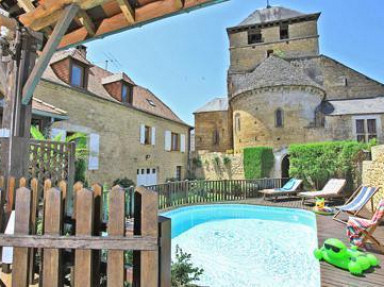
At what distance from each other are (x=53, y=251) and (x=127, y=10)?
96.9 inches

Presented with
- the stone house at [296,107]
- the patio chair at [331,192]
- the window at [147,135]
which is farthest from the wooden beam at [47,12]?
the stone house at [296,107]

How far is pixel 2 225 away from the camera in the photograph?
5.11ft

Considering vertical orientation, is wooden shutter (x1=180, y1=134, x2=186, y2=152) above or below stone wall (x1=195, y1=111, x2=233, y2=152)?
below

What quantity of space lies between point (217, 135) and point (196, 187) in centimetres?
1268

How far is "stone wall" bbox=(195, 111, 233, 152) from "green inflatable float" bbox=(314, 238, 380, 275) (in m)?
19.0

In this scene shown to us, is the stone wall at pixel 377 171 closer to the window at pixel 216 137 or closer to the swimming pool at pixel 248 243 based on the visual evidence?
the swimming pool at pixel 248 243

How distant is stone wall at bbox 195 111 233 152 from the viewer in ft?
75.6

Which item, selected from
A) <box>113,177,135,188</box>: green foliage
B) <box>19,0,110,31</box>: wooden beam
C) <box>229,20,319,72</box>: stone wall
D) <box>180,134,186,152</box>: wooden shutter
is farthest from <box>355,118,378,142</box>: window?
<box>19,0,110,31</box>: wooden beam

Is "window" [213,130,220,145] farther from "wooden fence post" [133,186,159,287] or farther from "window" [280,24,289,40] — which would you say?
"wooden fence post" [133,186,159,287]

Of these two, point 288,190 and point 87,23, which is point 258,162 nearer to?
point 288,190

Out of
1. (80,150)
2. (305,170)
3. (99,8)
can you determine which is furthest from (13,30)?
(305,170)

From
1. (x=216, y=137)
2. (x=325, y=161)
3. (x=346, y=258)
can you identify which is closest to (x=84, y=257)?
(x=346, y=258)

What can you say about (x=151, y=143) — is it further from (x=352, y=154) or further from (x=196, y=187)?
(x=352, y=154)

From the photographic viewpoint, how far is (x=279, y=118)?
55.0 feet
